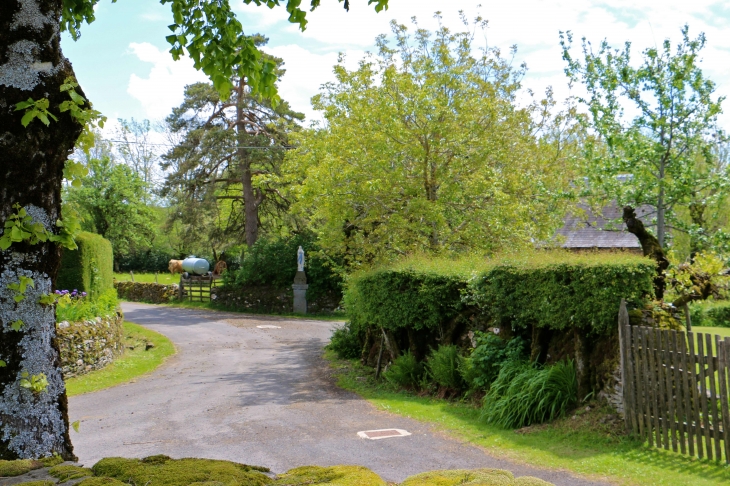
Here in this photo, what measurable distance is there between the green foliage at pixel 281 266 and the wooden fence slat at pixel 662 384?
25.5 meters

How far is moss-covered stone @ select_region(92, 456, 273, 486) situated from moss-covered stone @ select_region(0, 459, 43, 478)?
332 millimetres

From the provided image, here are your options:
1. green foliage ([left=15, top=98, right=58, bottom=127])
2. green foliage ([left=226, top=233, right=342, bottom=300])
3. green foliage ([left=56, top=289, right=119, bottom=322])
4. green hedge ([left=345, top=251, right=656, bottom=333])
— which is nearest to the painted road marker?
green hedge ([left=345, top=251, right=656, bottom=333])

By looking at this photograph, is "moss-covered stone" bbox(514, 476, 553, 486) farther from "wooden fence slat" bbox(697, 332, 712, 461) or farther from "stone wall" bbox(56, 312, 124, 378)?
"stone wall" bbox(56, 312, 124, 378)

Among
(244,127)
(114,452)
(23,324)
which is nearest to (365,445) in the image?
(114,452)

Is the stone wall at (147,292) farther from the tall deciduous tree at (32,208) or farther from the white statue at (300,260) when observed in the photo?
the tall deciduous tree at (32,208)

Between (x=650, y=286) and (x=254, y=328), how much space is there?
2068 cm

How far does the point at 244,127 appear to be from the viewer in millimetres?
37281

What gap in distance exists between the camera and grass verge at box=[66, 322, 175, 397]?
1534 cm

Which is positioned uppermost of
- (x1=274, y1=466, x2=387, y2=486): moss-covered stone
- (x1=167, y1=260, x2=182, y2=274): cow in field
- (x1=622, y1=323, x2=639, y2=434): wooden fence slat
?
(x1=167, y1=260, x2=182, y2=274): cow in field

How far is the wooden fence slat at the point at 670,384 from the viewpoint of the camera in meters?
8.08

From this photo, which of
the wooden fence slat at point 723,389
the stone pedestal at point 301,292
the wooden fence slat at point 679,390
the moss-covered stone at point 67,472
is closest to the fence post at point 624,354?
the wooden fence slat at point 679,390

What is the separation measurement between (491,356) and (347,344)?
26.9 feet

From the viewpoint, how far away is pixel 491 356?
11.7m

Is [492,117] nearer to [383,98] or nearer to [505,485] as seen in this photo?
[383,98]
